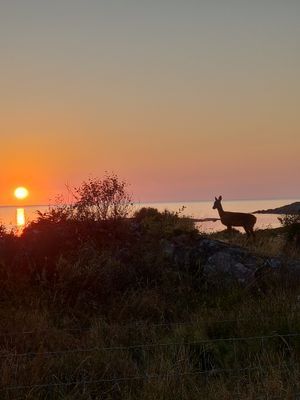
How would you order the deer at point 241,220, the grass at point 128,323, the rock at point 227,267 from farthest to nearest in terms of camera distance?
the deer at point 241,220, the rock at point 227,267, the grass at point 128,323

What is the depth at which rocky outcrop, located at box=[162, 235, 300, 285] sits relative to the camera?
11.6 metres

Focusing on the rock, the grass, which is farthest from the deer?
the rock

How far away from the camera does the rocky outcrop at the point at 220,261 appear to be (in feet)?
37.9

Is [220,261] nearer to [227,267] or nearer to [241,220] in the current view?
[227,267]

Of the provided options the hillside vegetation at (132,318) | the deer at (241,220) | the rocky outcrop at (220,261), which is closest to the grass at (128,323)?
the hillside vegetation at (132,318)

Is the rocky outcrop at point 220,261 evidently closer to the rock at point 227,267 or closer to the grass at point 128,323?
the rock at point 227,267

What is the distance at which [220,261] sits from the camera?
39.3 ft

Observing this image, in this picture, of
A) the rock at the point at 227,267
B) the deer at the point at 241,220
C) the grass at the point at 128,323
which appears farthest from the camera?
the deer at the point at 241,220

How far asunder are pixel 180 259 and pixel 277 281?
2.18 meters

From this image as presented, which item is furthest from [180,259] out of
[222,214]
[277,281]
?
[222,214]

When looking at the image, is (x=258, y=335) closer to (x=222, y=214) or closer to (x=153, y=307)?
(x=153, y=307)

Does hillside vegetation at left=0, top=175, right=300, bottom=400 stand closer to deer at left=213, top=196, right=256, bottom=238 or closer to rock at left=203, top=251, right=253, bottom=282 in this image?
rock at left=203, top=251, right=253, bottom=282

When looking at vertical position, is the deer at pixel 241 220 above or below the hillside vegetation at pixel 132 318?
above

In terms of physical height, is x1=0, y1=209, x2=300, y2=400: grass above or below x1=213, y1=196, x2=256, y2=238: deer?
below
